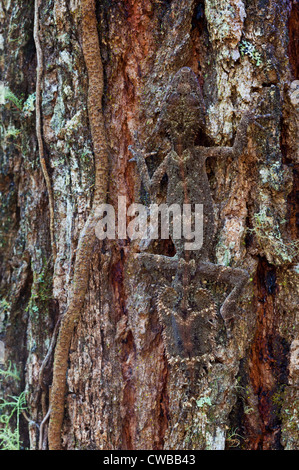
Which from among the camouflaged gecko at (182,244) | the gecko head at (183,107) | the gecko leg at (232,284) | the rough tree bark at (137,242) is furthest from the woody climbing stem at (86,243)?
the gecko leg at (232,284)

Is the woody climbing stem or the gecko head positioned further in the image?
the woody climbing stem

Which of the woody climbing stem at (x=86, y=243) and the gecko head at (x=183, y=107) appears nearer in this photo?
the gecko head at (x=183, y=107)

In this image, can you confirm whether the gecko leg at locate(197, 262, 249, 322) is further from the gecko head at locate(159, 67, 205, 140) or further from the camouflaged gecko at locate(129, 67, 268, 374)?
the gecko head at locate(159, 67, 205, 140)

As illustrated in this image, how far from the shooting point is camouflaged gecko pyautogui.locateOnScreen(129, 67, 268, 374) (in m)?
2.80

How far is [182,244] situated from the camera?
2941mm

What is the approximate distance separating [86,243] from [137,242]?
0.40 m

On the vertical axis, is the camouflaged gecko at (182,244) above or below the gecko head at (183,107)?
below

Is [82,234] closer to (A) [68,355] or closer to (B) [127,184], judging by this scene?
(B) [127,184]

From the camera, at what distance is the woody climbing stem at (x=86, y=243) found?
2967 millimetres

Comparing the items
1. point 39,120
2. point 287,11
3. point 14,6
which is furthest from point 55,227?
point 287,11

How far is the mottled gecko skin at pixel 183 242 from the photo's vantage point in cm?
280

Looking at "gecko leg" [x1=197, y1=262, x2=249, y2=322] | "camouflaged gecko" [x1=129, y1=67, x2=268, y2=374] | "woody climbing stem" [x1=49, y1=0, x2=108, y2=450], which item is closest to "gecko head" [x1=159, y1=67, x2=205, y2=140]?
"camouflaged gecko" [x1=129, y1=67, x2=268, y2=374]

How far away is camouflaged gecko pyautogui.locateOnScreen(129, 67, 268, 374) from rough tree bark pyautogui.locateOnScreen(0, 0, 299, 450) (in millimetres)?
80

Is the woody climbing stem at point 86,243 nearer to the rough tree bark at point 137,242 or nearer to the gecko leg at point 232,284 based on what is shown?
the rough tree bark at point 137,242
